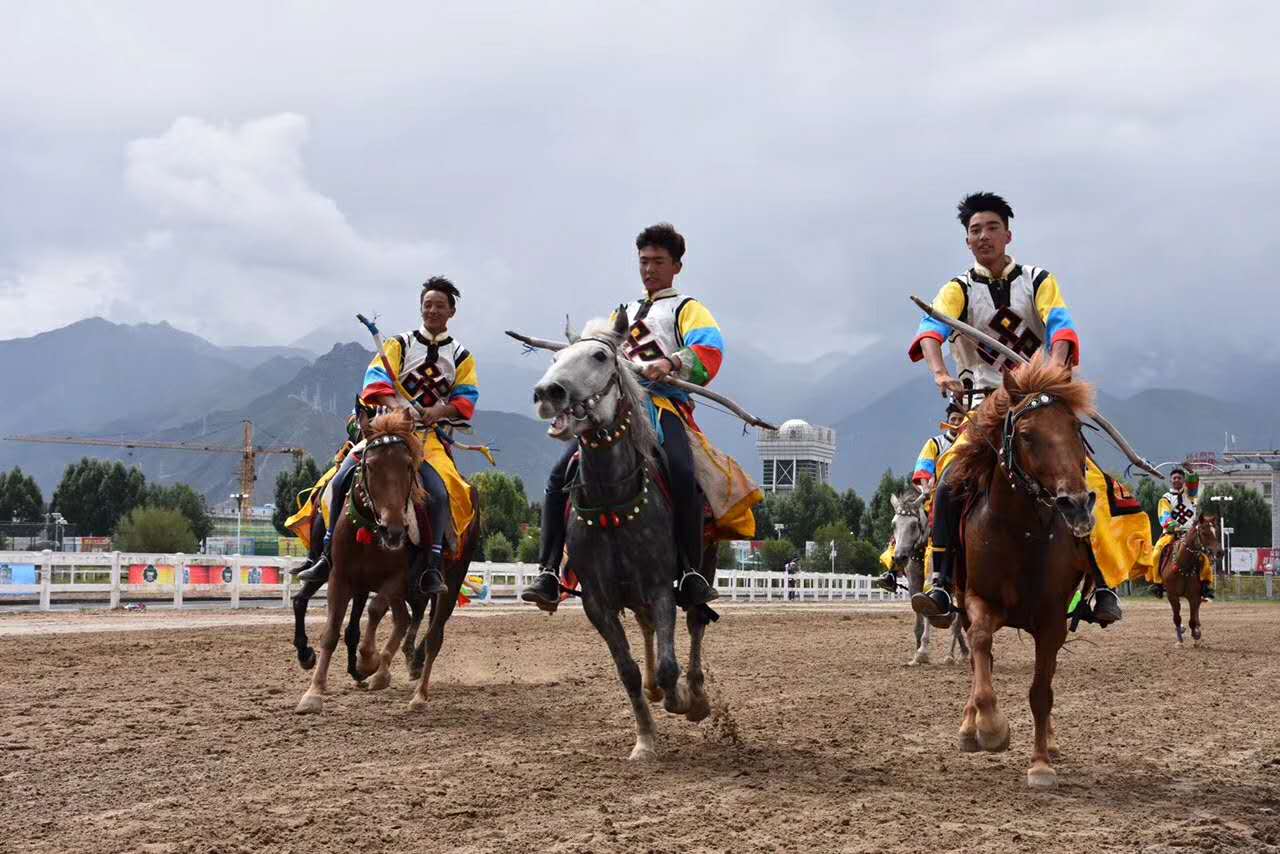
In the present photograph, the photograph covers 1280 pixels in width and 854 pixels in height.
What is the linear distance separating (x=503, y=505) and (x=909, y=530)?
97599mm

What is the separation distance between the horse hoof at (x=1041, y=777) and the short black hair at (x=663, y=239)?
440 centimetres

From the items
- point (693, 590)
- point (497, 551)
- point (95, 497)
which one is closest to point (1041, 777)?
point (693, 590)

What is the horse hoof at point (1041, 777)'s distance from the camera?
6773mm

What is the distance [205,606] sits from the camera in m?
30.3

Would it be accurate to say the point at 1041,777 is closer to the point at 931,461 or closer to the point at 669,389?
the point at 669,389

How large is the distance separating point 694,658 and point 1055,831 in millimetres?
3292

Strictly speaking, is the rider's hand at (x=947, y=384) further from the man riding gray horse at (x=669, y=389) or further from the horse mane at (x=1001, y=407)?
the man riding gray horse at (x=669, y=389)

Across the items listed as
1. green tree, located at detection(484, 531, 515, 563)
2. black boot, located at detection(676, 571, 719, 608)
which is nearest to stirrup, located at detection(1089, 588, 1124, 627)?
black boot, located at detection(676, 571, 719, 608)

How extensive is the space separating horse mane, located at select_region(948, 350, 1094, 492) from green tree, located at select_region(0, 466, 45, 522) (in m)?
104

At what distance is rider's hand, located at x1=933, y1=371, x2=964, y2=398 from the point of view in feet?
26.5

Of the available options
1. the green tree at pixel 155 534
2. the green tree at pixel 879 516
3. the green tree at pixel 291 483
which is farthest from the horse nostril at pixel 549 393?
the green tree at pixel 879 516

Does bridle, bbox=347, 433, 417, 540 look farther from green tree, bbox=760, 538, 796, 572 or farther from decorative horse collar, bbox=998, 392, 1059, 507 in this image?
green tree, bbox=760, 538, 796, 572

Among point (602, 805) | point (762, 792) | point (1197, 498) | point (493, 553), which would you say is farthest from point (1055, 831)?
point (493, 553)

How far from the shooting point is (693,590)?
7789 mm
